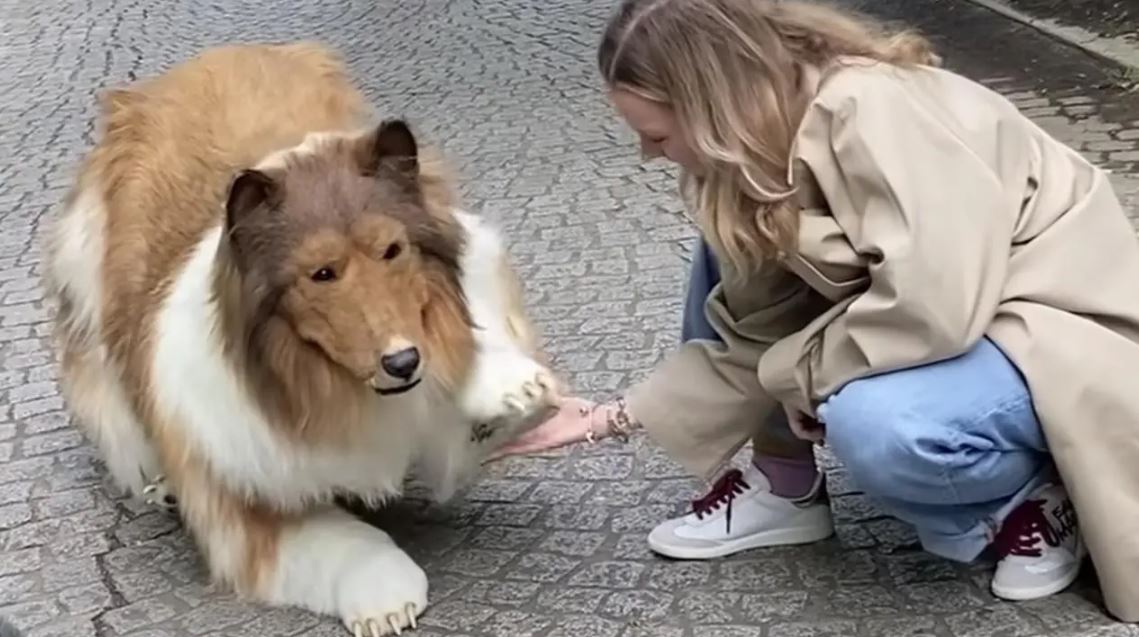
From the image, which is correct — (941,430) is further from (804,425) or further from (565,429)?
(565,429)

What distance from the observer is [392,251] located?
11.2 ft

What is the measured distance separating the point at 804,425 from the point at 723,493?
42 cm

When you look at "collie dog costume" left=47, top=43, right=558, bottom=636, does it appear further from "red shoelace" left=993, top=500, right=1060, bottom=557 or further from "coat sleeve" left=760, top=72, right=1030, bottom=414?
"red shoelace" left=993, top=500, right=1060, bottom=557

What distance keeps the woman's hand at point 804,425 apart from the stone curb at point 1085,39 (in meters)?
4.59

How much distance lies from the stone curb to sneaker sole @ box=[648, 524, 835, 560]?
4.40m

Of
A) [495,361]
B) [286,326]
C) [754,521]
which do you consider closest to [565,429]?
[495,361]

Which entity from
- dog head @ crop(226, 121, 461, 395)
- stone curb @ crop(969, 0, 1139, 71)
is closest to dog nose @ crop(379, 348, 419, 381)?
dog head @ crop(226, 121, 461, 395)

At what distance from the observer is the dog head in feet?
10.9

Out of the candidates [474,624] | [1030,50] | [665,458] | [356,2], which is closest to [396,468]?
[474,624]

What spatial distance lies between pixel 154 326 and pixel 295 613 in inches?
31.0

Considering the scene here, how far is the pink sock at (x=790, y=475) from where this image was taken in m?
3.90

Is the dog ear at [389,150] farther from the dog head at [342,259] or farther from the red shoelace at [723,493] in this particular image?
the red shoelace at [723,493]

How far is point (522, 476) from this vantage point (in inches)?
178

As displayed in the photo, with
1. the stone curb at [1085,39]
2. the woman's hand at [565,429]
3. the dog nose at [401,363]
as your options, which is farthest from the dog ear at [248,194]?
the stone curb at [1085,39]
